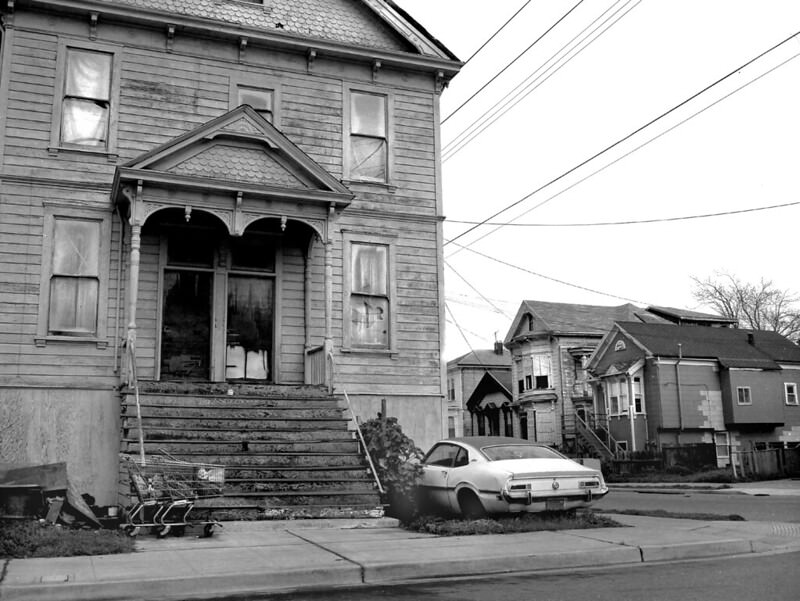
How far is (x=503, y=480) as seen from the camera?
11.6m

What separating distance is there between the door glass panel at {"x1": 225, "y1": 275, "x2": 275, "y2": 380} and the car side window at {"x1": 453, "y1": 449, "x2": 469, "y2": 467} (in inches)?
215

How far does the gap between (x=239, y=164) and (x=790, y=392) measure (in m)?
36.7

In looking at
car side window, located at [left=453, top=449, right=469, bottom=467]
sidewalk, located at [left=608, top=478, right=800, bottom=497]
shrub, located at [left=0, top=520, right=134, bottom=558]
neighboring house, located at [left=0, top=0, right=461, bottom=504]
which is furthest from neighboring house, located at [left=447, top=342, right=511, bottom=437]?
shrub, located at [left=0, top=520, right=134, bottom=558]

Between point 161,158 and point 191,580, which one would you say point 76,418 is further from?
point 191,580

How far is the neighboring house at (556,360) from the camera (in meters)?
50.1

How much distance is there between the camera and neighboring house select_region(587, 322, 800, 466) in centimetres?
4097

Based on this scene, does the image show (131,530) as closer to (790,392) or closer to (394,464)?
(394,464)

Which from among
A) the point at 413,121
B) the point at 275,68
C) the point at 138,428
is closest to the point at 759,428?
the point at 413,121

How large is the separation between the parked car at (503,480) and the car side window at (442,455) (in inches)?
0.7

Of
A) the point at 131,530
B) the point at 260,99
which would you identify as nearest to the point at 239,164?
the point at 260,99

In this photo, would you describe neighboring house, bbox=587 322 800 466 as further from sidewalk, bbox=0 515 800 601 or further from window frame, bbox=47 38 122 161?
window frame, bbox=47 38 122 161

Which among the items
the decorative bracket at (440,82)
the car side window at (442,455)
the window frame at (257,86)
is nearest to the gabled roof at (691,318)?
the decorative bracket at (440,82)

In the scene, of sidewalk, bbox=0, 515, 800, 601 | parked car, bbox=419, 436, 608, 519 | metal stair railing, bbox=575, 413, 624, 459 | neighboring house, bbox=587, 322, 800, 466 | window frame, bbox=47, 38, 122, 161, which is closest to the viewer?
sidewalk, bbox=0, 515, 800, 601

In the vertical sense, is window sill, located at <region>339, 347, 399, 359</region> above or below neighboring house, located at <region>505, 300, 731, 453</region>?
below
